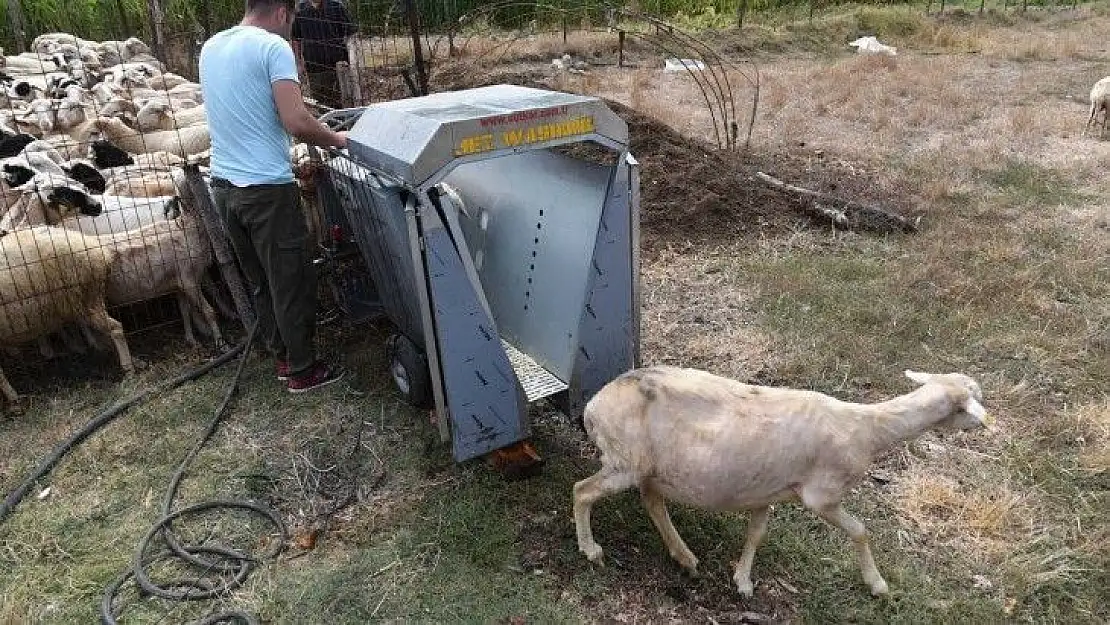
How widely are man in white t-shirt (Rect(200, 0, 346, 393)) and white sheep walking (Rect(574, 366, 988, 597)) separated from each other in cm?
225

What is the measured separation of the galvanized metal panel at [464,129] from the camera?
3.47 metres

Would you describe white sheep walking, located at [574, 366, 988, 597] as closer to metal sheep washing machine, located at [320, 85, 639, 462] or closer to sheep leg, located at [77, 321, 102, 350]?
metal sheep washing machine, located at [320, 85, 639, 462]

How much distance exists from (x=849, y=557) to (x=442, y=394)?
205 cm

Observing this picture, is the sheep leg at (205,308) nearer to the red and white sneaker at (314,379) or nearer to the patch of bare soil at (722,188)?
the red and white sneaker at (314,379)

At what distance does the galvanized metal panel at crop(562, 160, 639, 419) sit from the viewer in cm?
397

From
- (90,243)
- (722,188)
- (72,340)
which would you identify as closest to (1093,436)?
(722,188)

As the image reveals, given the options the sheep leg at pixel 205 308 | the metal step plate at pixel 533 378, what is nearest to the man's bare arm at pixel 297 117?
the metal step plate at pixel 533 378

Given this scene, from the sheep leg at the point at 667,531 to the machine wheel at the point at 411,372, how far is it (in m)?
1.68

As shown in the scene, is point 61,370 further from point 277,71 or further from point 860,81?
point 860,81

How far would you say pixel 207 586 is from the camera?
3.58 meters

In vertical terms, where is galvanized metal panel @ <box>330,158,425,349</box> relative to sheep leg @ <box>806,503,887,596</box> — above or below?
above

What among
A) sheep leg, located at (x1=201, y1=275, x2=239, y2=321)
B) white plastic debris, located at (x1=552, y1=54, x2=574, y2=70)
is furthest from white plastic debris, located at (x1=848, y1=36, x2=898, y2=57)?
sheep leg, located at (x1=201, y1=275, x2=239, y2=321)

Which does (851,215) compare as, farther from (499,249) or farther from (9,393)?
(9,393)

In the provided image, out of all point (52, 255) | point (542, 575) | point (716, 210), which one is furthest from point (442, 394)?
point (716, 210)
